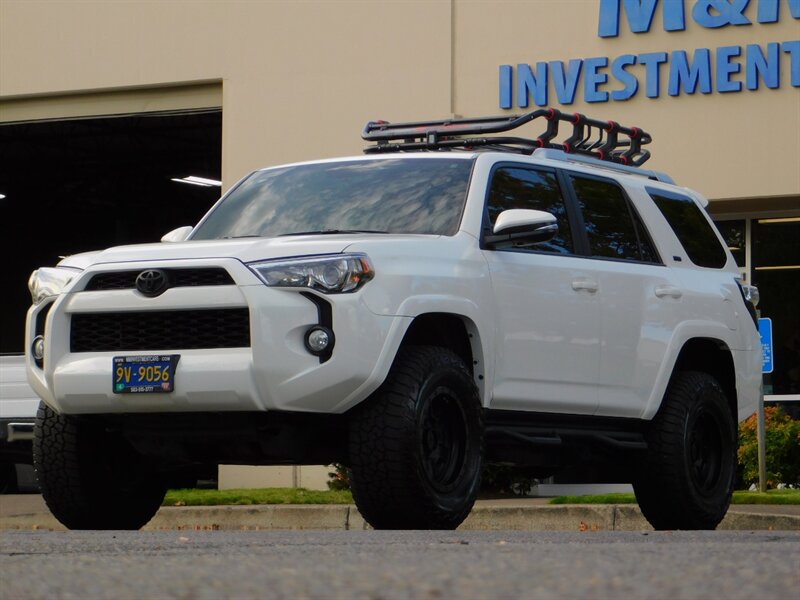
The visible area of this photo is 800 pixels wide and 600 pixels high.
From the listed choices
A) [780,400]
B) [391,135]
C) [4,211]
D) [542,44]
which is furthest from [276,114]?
[4,211]

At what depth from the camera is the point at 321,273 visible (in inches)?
293

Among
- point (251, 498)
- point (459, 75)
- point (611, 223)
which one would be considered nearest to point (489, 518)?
point (251, 498)

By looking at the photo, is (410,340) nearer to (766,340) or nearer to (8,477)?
(766,340)

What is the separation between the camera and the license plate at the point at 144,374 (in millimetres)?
7535

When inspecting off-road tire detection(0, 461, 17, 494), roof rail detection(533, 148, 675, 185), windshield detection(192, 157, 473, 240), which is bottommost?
off-road tire detection(0, 461, 17, 494)

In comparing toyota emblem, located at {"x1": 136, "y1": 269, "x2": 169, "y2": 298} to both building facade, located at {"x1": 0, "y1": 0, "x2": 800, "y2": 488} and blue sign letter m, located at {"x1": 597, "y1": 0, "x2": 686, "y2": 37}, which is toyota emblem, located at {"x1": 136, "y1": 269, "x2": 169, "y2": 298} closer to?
building facade, located at {"x1": 0, "y1": 0, "x2": 800, "y2": 488}

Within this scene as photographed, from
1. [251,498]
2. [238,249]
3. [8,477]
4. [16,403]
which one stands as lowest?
[8,477]

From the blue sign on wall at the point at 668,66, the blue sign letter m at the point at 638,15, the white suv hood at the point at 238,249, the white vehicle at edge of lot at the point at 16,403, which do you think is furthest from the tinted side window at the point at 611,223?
the blue sign letter m at the point at 638,15

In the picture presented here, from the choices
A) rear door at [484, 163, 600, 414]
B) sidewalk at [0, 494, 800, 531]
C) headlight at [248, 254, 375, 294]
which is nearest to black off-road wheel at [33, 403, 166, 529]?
headlight at [248, 254, 375, 294]

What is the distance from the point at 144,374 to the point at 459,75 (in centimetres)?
1158

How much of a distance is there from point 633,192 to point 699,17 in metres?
8.06

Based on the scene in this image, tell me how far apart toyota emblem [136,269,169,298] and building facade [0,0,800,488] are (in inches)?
418

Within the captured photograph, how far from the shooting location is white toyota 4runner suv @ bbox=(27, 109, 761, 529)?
7445 millimetres

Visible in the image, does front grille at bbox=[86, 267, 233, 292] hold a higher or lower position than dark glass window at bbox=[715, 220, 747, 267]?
lower
